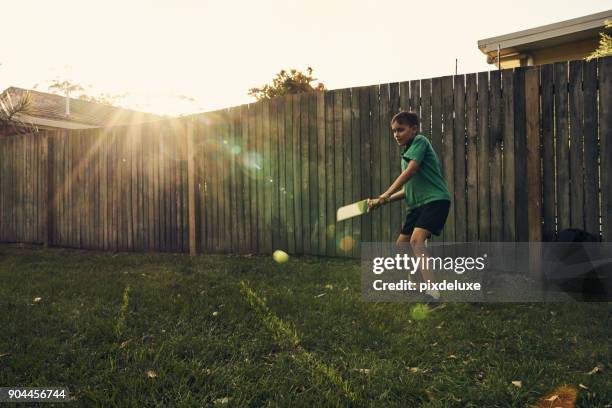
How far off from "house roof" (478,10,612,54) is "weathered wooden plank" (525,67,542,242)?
5786 mm

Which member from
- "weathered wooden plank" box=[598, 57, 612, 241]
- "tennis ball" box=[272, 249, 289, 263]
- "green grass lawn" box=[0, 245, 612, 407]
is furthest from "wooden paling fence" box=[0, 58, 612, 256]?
"green grass lawn" box=[0, 245, 612, 407]

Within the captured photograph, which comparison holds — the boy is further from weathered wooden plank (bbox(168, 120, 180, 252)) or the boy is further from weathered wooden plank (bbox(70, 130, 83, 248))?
weathered wooden plank (bbox(70, 130, 83, 248))

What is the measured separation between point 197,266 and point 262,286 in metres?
1.60

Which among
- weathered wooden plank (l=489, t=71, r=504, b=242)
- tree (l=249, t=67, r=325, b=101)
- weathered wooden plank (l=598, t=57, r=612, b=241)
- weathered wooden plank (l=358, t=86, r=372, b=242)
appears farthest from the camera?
tree (l=249, t=67, r=325, b=101)

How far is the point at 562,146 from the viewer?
15.0 feet

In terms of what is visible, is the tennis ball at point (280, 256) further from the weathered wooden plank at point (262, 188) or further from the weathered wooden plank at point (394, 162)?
the weathered wooden plank at point (394, 162)

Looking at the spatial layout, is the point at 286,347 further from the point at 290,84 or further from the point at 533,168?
the point at 290,84

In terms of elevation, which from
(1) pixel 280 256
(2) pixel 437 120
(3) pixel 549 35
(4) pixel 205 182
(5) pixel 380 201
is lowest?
(1) pixel 280 256

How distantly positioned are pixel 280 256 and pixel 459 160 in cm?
265

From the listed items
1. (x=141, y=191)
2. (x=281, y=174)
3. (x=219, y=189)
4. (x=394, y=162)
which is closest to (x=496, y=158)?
(x=394, y=162)

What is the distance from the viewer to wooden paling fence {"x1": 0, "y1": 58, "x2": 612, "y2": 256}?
15.0 ft

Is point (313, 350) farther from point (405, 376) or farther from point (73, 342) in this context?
point (73, 342)

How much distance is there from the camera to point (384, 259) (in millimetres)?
5496

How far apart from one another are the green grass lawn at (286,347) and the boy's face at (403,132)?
1468 millimetres
